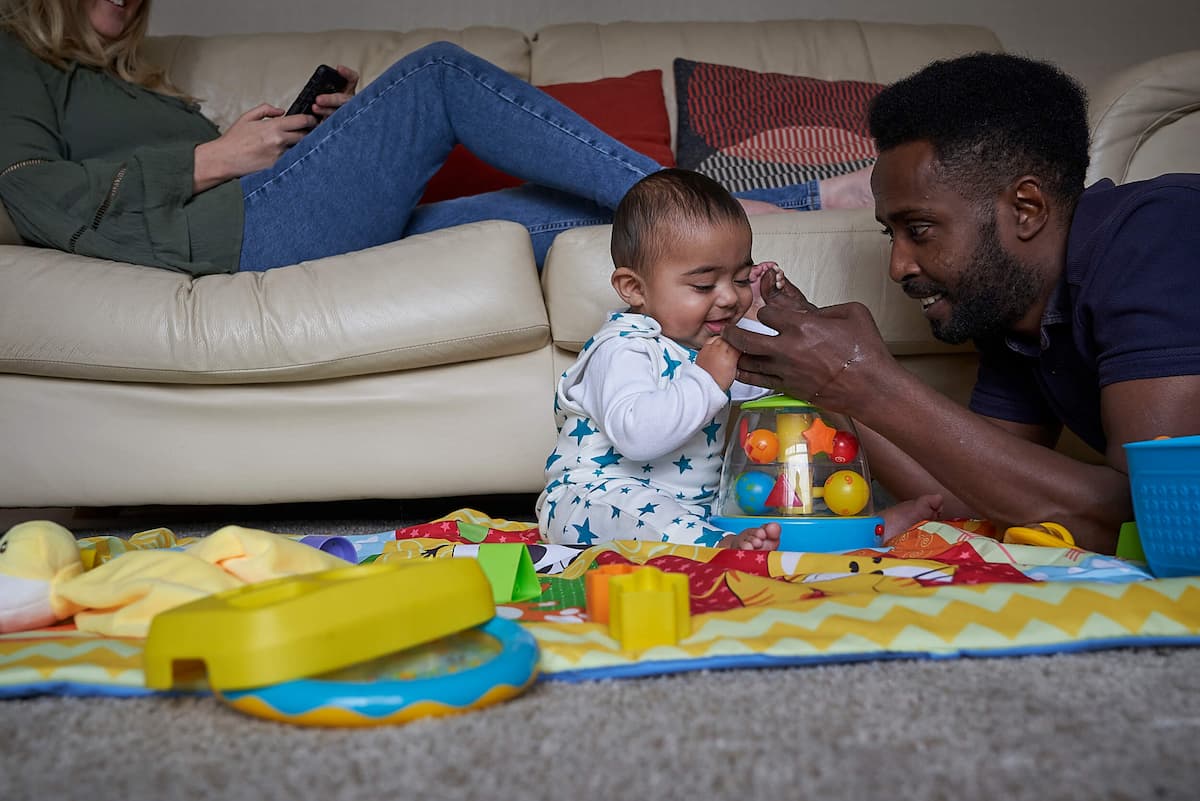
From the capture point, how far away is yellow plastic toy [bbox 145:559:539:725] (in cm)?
68

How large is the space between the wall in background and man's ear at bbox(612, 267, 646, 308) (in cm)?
180

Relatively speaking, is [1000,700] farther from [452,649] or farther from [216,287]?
[216,287]

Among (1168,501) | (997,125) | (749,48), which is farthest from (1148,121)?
(749,48)

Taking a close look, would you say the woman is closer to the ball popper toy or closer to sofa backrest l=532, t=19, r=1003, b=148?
the ball popper toy

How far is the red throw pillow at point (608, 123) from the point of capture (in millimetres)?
2299

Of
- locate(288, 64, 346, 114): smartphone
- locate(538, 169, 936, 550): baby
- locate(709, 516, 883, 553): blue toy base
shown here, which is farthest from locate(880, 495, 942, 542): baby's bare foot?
locate(288, 64, 346, 114): smartphone

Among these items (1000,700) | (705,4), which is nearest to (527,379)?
(1000,700)

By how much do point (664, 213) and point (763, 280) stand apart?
0.58 feet

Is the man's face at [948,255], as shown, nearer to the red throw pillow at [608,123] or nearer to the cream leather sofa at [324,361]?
the cream leather sofa at [324,361]

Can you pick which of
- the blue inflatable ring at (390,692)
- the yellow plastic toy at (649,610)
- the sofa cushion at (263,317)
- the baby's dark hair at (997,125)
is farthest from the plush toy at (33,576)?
the baby's dark hair at (997,125)

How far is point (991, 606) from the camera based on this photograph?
87 cm

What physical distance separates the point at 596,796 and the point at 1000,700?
31 centimetres

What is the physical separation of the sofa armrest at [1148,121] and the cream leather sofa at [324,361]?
1.22 ft

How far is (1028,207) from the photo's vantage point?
1.33m
